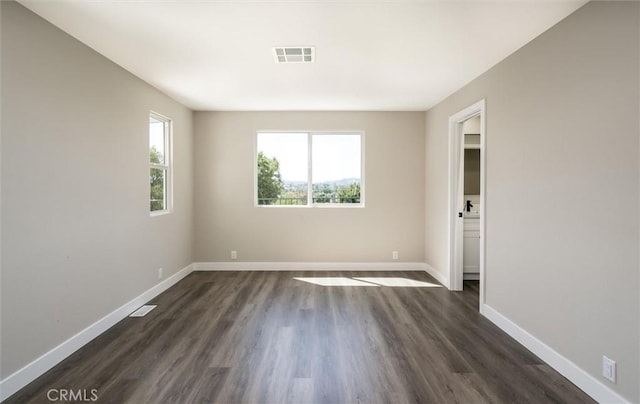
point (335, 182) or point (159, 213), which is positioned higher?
point (335, 182)

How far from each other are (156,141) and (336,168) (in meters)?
2.68

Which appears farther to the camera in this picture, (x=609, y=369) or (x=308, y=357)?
(x=308, y=357)

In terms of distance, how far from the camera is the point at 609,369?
1943 mm

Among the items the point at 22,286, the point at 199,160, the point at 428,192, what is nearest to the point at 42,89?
the point at 22,286

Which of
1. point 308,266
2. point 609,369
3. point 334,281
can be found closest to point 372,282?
point 334,281

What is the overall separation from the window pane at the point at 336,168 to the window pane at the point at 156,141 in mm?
2255

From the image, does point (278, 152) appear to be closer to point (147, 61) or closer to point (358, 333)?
point (147, 61)

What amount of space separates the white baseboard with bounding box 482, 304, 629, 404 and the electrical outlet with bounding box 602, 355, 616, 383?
0.23 feet

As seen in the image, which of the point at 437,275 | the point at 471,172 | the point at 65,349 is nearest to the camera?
the point at 65,349

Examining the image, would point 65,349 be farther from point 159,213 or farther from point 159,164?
point 159,164

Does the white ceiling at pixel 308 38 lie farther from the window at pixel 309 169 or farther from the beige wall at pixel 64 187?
the window at pixel 309 169

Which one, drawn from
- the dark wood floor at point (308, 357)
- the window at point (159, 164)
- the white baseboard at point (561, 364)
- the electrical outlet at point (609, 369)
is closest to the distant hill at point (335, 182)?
the window at point (159, 164)

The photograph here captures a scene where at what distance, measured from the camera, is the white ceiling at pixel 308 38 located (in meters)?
2.17

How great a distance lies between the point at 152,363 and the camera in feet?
7.95
